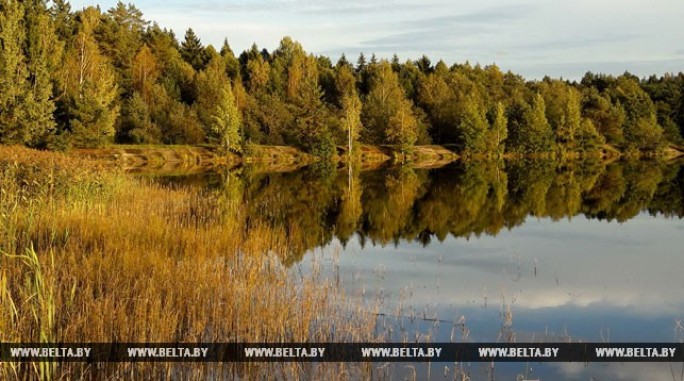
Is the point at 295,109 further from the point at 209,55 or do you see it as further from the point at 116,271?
the point at 116,271

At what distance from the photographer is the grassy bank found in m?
6.65

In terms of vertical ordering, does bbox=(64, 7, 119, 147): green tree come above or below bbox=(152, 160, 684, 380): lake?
above

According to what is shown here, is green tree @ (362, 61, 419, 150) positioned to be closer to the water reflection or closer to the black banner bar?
the water reflection

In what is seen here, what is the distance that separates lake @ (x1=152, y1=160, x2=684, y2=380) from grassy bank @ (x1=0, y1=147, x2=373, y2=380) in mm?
1152

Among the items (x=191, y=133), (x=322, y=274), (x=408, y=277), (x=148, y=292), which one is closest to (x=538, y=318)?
(x=408, y=277)

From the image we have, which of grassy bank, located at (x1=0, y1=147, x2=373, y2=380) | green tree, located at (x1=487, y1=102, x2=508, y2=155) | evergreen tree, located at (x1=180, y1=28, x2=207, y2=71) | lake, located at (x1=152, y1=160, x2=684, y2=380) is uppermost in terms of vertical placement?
evergreen tree, located at (x1=180, y1=28, x2=207, y2=71)

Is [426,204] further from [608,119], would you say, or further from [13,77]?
[608,119]

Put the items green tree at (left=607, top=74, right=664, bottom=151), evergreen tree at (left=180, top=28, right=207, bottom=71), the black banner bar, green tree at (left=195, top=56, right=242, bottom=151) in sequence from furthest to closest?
evergreen tree at (left=180, top=28, right=207, bottom=71)
green tree at (left=607, top=74, right=664, bottom=151)
green tree at (left=195, top=56, right=242, bottom=151)
the black banner bar

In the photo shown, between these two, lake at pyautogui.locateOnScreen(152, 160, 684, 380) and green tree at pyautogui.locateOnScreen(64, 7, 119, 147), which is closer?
lake at pyautogui.locateOnScreen(152, 160, 684, 380)

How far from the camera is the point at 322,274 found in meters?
13.3

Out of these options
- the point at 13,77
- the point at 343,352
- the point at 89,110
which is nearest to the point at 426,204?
the point at 343,352

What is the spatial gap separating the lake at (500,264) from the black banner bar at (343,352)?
0.84 feet

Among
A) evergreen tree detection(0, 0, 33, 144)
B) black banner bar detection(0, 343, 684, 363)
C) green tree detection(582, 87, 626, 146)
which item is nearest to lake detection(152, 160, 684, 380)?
black banner bar detection(0, 343, 684, 363)

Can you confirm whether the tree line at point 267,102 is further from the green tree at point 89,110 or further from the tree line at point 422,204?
the tree line at point 422,204
